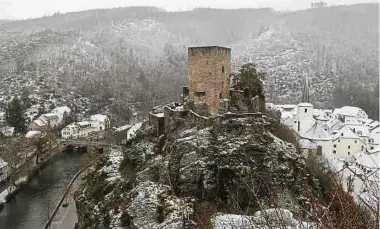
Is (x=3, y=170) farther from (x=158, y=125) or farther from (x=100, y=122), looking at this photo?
(x=100, y=122)

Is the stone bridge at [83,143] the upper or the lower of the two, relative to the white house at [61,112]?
upper

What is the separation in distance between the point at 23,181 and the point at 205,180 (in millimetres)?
27802

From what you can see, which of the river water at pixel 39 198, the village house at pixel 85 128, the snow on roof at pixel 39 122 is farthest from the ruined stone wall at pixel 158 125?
the snow on roof at pixel 39 122

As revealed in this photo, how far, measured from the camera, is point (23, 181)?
45938 millimetres

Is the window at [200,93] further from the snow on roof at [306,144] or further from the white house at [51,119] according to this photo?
the white house at [51,119]

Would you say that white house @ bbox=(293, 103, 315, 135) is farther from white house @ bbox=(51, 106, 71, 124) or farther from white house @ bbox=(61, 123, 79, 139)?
white house @ bbox=(51, 106, 71, 124)

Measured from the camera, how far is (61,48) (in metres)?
173

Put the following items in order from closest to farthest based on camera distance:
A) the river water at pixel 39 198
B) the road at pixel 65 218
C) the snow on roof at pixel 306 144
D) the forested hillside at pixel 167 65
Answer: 1. the road at pixel 65 218
2. the river water at pixel 39 198
3. the snow on roof at pixel 306 144
4. the forested hillside at pixel 167 65

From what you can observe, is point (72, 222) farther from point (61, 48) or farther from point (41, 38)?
point (41, 38)

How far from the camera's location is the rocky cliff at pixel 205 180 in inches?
930

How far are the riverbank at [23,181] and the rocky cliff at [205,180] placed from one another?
630 inches

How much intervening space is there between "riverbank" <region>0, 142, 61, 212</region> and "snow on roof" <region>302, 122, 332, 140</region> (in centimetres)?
3300

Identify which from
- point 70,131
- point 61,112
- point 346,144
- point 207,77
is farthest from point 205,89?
point 61,112

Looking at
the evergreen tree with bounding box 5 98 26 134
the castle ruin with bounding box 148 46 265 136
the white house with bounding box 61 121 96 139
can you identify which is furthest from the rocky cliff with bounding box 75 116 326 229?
the white house with bounding box 61 121 96 139
